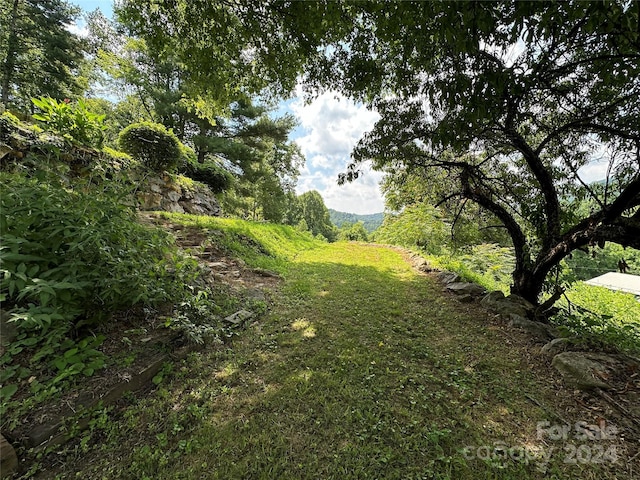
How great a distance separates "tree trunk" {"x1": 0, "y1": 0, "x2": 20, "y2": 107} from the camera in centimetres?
1050

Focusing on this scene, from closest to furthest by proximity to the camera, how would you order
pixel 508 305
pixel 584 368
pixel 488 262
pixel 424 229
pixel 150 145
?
pixel 584 368
pixel 508 305
pixel 150 145
pixel 488 262
pixel 424 229

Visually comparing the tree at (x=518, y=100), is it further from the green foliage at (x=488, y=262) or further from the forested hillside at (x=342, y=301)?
the green foliage at (x=488, y=262)

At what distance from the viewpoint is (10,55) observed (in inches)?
418

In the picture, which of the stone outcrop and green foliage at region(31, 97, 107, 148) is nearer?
green foliage at region(31, 97, 107, 148)

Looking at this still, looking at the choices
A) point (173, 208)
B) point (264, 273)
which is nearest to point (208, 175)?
point (173, 208)

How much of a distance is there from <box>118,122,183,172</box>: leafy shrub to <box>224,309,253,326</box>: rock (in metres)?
5.87

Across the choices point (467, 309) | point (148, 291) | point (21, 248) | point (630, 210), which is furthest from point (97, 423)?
point (630, 210)

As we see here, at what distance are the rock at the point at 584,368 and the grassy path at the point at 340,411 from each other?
0.24 m

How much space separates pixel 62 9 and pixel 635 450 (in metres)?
21.3

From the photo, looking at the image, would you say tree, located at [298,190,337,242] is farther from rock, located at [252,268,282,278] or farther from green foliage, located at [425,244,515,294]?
rock, located at [252,268,282,278]

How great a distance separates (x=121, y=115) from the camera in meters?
11.3

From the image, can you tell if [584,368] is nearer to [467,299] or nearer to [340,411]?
[467,299]

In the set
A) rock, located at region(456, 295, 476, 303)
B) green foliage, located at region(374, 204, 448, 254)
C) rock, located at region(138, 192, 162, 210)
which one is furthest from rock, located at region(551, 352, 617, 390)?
green foliage, located at region(374, 204, 448, 254)

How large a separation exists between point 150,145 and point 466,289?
8234mm
